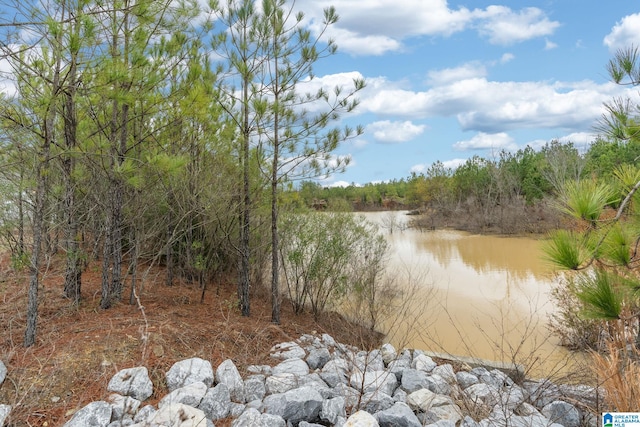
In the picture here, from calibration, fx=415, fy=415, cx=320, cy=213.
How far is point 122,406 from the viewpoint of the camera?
2.97 m

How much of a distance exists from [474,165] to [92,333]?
32.2m

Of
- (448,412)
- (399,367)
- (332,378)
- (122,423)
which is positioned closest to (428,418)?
(448,412)

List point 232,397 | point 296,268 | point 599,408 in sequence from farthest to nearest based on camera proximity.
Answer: point 296,268 → point 232,397 → point 599,408

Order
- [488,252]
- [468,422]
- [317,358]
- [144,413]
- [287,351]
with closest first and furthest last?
[144,413], [468,422], [317,358], [287,351], [488,252]

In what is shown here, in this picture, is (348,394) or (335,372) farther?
(335,372)

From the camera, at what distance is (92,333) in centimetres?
396

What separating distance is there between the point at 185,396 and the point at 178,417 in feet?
0.97

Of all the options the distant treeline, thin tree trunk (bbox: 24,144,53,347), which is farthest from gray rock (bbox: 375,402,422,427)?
the distant treeline

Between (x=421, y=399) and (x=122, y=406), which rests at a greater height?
(x=122, y=406)

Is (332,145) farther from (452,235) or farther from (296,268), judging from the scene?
(452,235)

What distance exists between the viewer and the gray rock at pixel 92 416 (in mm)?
2748

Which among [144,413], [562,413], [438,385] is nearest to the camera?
[144,413]

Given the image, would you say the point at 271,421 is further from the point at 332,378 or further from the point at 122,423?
the point at 332,378

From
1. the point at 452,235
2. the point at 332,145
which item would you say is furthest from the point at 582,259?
the point at 452,235
